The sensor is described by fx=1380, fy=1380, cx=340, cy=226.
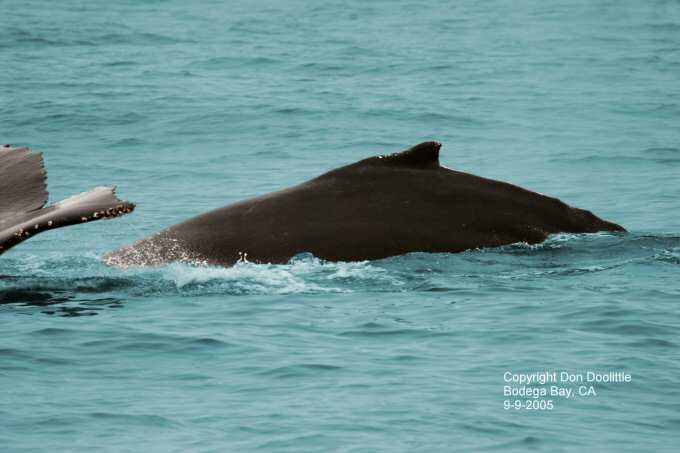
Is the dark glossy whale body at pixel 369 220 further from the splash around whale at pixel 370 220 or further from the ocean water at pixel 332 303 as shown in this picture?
the ocean water at pixel 332 303

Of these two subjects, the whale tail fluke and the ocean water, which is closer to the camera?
the ocean water

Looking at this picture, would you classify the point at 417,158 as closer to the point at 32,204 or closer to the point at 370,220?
the point at 370,220

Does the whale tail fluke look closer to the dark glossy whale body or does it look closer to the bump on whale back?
the dark glossy whale body

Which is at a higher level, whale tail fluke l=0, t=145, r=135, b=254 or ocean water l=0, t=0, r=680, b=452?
whale tail fluke l=0, t=145, r=135, b=254

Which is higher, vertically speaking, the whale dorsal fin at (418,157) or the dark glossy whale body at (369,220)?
the whale dorsal fin at (418,157)

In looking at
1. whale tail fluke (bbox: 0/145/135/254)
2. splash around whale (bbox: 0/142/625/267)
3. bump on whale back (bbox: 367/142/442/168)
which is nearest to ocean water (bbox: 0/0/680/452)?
splash around whale (bbox: 0/142/625/267)

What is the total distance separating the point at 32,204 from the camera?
8961mm

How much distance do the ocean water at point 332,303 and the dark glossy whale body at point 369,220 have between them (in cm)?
13

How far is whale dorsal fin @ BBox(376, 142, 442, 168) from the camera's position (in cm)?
1038

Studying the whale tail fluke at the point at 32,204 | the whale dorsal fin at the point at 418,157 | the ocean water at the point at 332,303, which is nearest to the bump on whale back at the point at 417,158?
the whale dorsal fin at the point at 418,157

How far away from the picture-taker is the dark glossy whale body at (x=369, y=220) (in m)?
10.3

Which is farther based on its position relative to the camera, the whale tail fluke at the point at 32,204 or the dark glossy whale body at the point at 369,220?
the dark glossy whale body at the point at 369,220

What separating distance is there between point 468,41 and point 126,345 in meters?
27.0

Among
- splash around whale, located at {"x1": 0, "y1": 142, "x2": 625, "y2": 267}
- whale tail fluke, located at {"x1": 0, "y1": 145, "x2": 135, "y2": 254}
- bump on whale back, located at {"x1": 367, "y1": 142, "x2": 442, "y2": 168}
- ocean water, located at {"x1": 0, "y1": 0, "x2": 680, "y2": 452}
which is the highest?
bump on whale back, located at {"x1": 367, "y1": 142, "x2": 442, "y2": 168}
